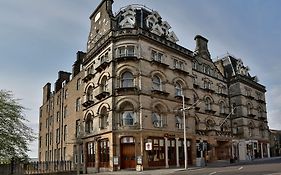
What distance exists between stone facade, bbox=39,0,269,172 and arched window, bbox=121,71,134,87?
0.05 metres

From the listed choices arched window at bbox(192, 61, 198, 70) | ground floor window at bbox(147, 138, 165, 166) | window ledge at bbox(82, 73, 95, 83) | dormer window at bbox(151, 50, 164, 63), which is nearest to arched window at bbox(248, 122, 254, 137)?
arched window at bbox(192, 61, 198, 70)

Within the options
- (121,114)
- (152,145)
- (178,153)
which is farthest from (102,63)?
(178,153)

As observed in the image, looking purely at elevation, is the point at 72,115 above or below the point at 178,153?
above

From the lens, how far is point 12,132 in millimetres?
29391

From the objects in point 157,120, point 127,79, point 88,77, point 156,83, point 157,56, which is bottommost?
point 157,120

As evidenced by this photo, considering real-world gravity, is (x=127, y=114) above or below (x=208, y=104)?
below

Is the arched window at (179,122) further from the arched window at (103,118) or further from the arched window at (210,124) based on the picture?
the arched window at (210,124)

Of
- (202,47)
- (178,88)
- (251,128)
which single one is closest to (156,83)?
(178,88)

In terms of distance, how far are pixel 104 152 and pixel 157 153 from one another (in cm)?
629

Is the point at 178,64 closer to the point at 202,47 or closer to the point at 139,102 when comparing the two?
the point at 139,102

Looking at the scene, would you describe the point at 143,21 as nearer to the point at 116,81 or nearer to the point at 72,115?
the point at 116,81

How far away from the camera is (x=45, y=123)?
66.9m

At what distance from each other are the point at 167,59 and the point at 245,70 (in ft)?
94.8

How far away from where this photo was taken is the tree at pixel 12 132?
94.8 ft
